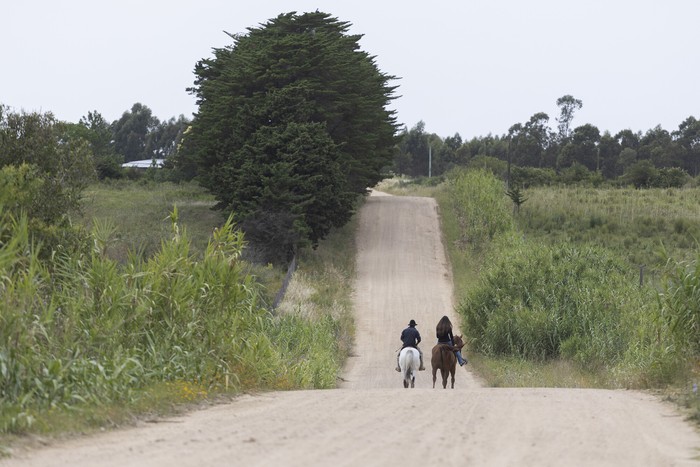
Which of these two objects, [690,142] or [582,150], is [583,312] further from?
[690,142]

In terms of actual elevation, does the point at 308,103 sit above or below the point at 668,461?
above

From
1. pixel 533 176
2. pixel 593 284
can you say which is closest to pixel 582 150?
pixel 533 176

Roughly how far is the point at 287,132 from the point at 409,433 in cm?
3922

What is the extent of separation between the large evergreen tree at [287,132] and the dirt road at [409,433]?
107ft

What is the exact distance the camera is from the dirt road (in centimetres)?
830

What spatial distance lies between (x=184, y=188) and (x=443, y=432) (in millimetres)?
68061

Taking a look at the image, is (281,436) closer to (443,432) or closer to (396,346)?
(443,432)

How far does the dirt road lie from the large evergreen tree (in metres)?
32.5

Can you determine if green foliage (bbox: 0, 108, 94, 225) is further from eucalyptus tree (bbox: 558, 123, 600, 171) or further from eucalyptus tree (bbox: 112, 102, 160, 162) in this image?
eucalyptus tree (bbox: 112, 102, 160, 162)

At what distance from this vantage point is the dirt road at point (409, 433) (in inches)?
327

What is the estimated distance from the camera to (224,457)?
8.15 m

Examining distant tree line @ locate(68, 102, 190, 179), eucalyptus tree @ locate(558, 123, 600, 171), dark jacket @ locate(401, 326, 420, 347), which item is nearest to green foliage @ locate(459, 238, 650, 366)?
dark jacket @ locate(401, 326, 420, 347)

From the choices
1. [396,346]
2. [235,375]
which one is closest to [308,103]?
[396,346]

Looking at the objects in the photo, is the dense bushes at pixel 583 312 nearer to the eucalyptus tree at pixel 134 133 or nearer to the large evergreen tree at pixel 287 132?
the large evergreen tree at pixel 287 132
